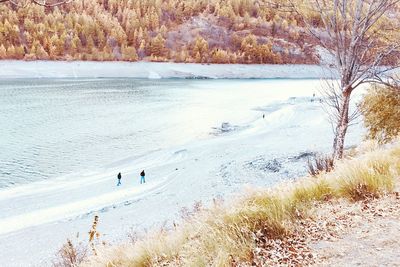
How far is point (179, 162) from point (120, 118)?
68.9 feet

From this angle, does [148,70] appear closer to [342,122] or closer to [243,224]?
[342,122]

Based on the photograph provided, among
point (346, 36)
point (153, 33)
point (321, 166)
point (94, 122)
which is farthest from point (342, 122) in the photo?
point (153, 33)

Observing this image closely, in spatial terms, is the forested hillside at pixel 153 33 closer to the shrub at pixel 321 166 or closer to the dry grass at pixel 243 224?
the shrub at pixel 321 166

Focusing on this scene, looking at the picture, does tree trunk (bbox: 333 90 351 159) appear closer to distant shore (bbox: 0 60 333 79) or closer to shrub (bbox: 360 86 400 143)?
shrub (bbox: 360 86 400 143)

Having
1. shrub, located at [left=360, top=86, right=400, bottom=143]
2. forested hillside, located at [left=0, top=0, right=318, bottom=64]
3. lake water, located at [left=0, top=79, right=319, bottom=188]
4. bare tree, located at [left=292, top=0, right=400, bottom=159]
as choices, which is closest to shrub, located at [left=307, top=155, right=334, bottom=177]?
bare tree, located at [left=292, top=0, right=400, bottom=159]

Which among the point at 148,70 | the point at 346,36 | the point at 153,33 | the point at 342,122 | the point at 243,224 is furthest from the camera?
the point at 153,33

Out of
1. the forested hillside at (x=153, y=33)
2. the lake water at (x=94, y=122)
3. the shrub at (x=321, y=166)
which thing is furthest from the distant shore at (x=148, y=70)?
the shrub at (x=321, y=166)

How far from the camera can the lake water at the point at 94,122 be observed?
30.0 meters

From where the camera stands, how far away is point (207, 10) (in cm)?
15225

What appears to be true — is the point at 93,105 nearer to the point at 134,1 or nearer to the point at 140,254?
the point at 140,254

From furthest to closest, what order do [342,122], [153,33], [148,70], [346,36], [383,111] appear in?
[153,33]
[148,70]
[383,111]
[342,122]
[346,36]

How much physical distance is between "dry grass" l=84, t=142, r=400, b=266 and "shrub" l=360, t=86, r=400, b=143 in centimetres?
1304

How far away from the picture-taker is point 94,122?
4553cm

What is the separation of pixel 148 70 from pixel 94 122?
66725 mm
